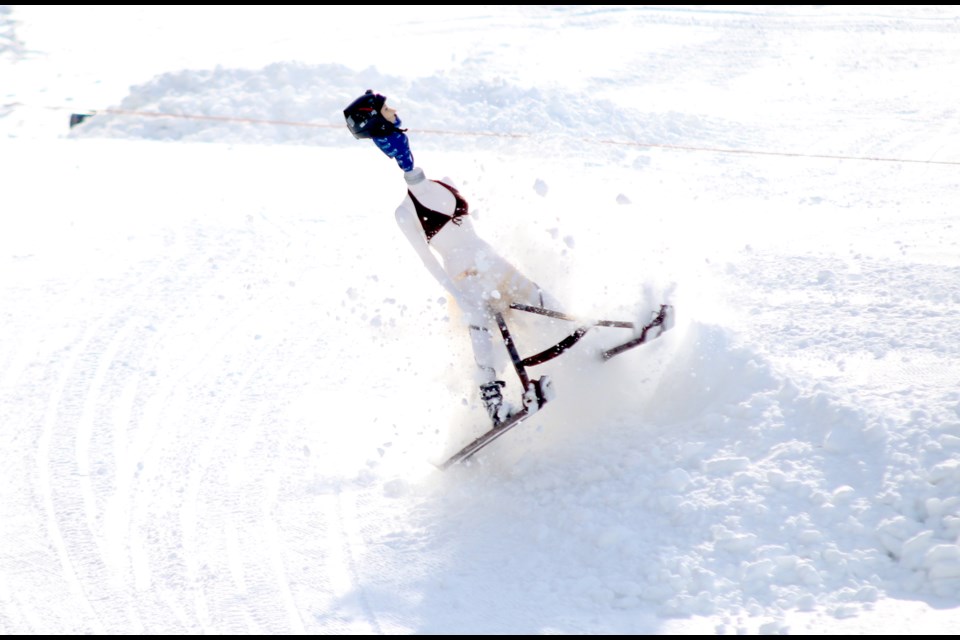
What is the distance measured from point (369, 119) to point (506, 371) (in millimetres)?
2063

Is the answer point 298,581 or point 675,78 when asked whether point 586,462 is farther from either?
point 675,78

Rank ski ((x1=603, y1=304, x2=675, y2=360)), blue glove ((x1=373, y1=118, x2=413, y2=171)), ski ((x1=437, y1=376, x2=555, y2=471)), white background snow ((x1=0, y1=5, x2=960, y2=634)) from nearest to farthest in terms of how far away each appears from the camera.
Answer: white background snow ((x1=0, y1=5, x2=960, y2=634)) → ski ((x1=437, y1=376, x2=555, y2=471)) → blue glove ((x1=373, y1=118, x2=413, y2=171)) → ski ((x1=603, y1=304, x2=675, y2=360))

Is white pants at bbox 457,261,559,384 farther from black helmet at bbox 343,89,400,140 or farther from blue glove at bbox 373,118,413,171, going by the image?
black helmet at bbox 343,89,400,140

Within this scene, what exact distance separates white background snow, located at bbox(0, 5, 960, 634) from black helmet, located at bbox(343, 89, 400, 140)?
1.63m

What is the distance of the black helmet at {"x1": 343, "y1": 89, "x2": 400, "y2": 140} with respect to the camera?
5703 mm

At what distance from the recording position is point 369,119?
5.71 m

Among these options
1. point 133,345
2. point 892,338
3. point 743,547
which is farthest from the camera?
point 133,345

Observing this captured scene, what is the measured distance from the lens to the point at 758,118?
1127 cm

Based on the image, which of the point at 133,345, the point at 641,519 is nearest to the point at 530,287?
the point at 641,519

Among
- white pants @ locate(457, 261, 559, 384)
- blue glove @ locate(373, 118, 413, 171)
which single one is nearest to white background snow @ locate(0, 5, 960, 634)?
white pants @ locate(457, 261, 559, 384)

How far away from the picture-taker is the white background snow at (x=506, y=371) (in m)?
4.84

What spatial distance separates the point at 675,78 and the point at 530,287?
760cm

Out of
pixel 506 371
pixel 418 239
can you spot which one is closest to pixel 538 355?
pixel 506 371

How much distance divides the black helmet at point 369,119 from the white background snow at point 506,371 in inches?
64.2
